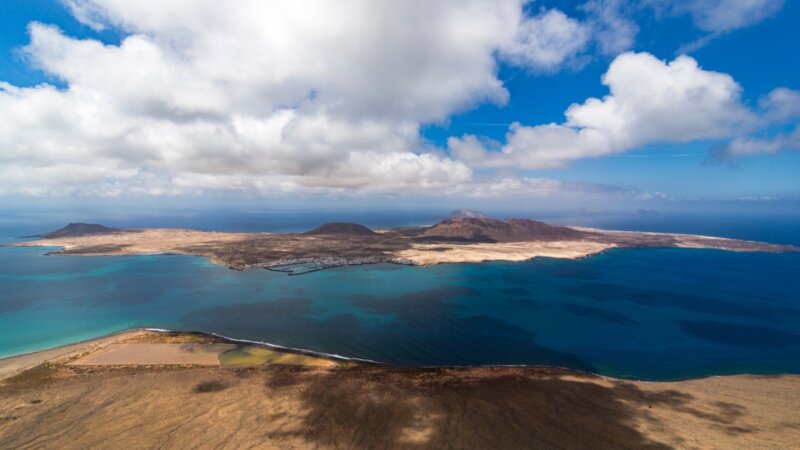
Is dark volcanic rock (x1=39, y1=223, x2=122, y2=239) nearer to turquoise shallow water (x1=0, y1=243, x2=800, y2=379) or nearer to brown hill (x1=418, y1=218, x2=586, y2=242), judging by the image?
turquoise shallow water (x1=0, y1=243, x2=800, y2=379)

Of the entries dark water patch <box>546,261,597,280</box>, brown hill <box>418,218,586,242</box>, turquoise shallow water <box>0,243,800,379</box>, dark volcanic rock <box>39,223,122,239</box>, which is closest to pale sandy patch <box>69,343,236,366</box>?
turquoise shallow water <box>0,243,800,379</box>

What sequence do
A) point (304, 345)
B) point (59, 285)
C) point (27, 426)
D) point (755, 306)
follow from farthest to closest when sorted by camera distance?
point (59, 285) < point (755, 306) < point (304, 345) < point (27, 426)

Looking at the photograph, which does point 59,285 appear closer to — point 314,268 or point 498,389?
point 314,268

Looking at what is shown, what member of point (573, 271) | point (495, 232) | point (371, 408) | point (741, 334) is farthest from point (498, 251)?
point (371, 408)

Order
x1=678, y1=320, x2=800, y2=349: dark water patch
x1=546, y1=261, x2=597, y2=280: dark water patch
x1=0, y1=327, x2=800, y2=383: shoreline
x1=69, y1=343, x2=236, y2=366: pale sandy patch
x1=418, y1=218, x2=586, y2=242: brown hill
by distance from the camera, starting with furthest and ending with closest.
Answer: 1. x1=418, y1=218, x2=586, y2=242: brown hill
2. x1=546, y1=261, x2=597, y2=280: dark water patch
3. x1=678, y1=320, x2=800, y2=349: dark water patch
4. x1=69, y1=343, x2=236, y2=366: pale sandy patch
5. x1=0, y1=327, x2=800, y2=383: shoreline

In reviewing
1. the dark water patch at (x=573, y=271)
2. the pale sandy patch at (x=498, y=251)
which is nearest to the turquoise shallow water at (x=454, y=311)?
the dark water patch at (x=573, y=271)

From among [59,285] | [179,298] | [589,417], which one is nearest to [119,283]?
[59,285]

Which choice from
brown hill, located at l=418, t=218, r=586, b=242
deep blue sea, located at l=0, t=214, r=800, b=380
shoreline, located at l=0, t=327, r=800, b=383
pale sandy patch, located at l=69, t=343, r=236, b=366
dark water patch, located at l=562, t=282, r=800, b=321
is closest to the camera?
shoreline, located at l=0, t=327, r=800, b=383
